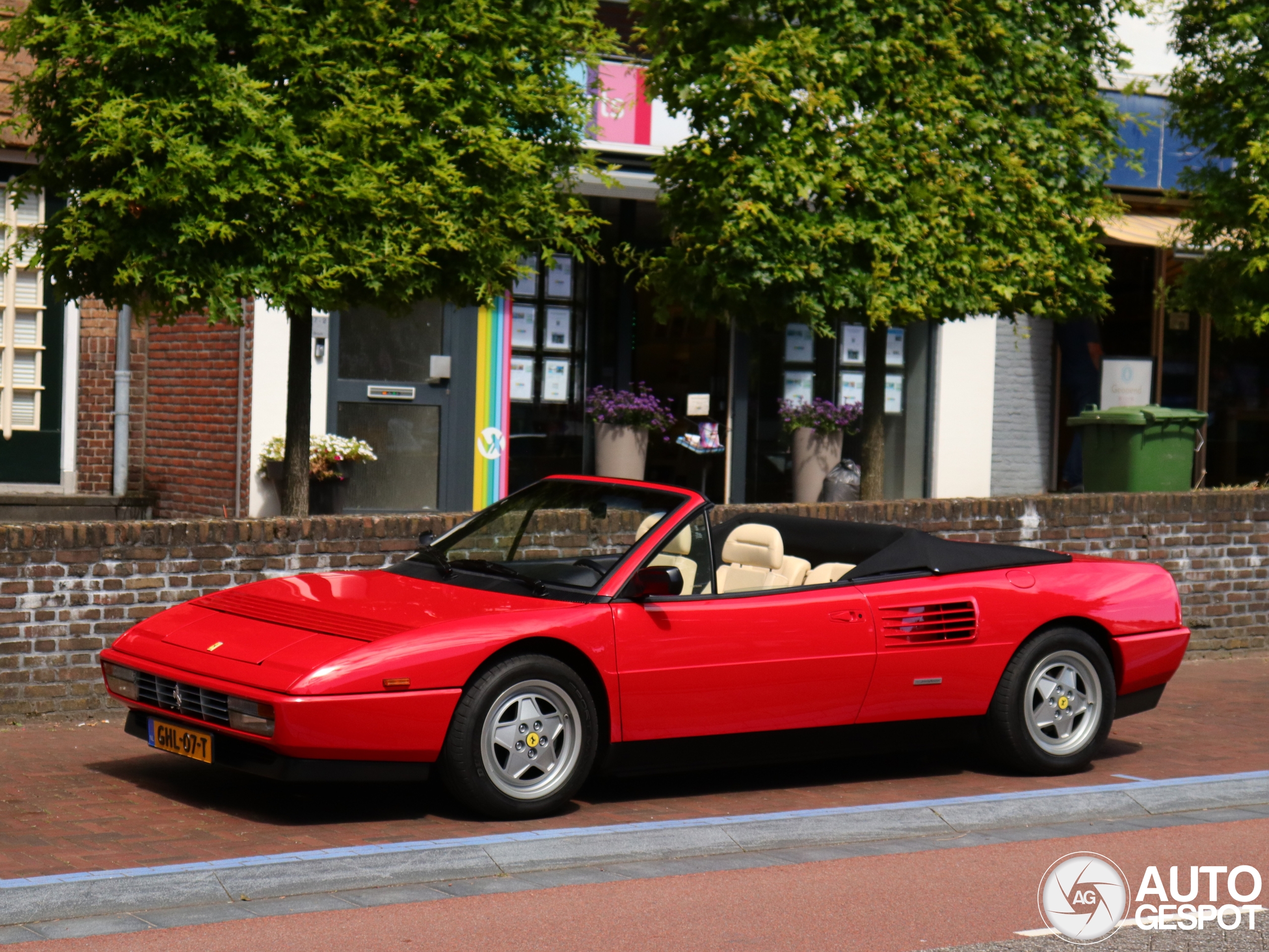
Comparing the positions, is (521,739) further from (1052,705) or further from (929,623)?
(1052,705)

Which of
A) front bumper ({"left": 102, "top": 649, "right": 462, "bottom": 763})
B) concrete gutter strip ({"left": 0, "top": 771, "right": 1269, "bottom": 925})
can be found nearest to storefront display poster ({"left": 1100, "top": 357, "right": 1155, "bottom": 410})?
concrete gutter strip ({"left": 0, "top": 771, "right": 1269, "bottom": 925})

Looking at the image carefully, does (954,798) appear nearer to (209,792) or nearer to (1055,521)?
(209,792)

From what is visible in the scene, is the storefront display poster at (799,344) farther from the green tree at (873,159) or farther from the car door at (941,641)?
the car door at (941,641)

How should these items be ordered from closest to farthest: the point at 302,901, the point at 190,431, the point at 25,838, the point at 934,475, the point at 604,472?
the point at 302,901 → the point at 25,838 → the point at 190,431 → the point at 604,472 → the point at 934,475

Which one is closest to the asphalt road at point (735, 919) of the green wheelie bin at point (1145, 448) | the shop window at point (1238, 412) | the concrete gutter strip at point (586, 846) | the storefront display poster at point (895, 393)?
the concrete gutter strip at point (586, 846)

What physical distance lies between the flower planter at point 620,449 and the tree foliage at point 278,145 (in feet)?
22.4

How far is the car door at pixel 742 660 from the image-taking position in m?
6.73

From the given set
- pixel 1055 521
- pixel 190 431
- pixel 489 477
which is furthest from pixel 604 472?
pixel 1055 521

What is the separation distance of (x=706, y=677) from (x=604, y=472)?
31.3 feet

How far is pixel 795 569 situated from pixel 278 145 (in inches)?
146

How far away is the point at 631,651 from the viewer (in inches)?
263

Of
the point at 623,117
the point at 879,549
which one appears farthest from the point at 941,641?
the point at 623,117

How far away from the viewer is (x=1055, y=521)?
1157cm

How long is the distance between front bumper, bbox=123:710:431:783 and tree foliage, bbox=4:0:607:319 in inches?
134
